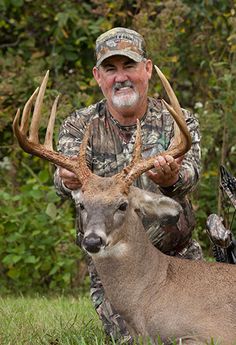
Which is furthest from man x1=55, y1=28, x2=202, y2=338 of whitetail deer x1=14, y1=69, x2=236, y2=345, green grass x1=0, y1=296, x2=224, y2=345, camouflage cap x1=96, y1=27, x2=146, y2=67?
whitetail deer x1=14, y1=69, x2=236, y2=345

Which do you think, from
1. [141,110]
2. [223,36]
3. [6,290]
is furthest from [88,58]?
[141,110]

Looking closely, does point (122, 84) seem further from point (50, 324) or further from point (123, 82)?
point (50, 324)

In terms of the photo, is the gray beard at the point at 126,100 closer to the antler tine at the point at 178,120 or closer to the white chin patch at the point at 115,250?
the antler tine at the point at 178,120

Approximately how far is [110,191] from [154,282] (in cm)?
53

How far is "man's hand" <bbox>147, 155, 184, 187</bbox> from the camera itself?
488cm

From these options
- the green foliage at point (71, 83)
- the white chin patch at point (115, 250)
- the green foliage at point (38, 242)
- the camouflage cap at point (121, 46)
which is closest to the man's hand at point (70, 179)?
the white chin patch at point (115, 250)

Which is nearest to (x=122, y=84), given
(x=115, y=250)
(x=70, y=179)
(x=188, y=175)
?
(x=188, y=175)

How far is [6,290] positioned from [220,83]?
269 cm

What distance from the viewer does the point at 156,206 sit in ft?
16.4

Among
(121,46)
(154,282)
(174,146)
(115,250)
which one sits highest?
(121,46)

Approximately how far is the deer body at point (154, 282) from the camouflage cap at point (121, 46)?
1.10 meters

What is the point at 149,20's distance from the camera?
8.93m

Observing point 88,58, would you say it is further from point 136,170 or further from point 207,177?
point 136,170

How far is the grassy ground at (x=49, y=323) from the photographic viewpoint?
501 cm
